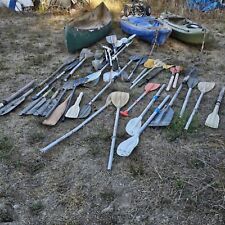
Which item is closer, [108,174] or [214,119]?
[108,174]

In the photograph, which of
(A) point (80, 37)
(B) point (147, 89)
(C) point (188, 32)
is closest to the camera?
(B) point (147, 89)

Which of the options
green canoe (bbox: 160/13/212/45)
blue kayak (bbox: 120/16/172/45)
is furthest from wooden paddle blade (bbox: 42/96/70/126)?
green canoe (bbox: 160/13/212/45)

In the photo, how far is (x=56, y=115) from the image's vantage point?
5.67 m

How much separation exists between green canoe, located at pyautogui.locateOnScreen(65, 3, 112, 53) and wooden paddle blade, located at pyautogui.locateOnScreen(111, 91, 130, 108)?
206 cm

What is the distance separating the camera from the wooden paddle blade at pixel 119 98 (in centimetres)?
596

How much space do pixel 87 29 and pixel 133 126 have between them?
3328mm

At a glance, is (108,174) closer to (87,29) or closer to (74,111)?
(74,111)

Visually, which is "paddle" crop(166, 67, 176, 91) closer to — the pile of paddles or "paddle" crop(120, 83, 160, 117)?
the pile of paddles

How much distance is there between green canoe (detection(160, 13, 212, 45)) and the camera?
26.8 ft

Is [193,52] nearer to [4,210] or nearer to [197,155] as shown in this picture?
[197,155]

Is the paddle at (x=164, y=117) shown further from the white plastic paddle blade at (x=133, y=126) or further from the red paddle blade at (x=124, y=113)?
the red paddle blade at (x=124, y=113)

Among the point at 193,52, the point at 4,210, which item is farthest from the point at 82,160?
the point at 193,52

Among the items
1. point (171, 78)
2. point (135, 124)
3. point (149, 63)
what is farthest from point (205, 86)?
point (135, 124)

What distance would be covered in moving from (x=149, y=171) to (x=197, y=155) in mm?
722
